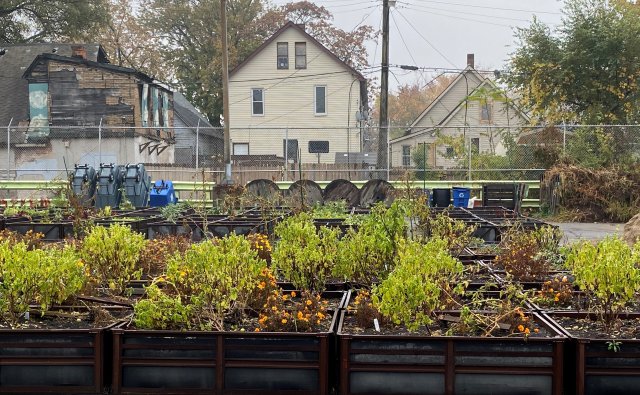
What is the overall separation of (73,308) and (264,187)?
539 inches

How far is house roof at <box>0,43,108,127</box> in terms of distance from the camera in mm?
35688

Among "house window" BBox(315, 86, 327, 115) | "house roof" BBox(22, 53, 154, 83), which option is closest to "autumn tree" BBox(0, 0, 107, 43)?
"house roof" BBox(22, 53, 154, 83)

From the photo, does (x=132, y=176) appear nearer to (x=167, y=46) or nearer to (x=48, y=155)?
(x=48, y=155)

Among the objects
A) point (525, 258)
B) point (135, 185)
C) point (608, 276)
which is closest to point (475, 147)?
point (135, 185)

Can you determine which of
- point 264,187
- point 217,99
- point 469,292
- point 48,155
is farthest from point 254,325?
point 217,99

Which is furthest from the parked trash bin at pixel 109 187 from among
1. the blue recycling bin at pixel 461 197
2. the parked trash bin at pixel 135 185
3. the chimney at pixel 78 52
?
the chimney at pixel 78 52

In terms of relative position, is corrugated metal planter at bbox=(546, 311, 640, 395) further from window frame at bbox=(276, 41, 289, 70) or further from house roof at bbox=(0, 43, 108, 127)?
window frame at bbox=(276, 41, 289, 70)

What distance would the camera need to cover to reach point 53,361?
5.22 metres

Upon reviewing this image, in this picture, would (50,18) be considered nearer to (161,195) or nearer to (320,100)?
(320,100)

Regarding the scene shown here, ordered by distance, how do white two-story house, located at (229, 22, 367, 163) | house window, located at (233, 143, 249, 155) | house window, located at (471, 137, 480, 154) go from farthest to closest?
1. white two-story house, located at (229, 22, 367, 163)
2. house window, located at (233, 143, 249, 155)
3. house window, located at (471, 137, 480, 154)

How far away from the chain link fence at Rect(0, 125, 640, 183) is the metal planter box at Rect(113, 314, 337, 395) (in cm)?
1138

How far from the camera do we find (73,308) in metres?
6.00

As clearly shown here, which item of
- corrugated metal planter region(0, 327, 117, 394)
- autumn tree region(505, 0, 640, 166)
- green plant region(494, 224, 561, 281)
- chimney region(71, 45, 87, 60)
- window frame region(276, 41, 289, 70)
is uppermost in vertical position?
window frame region(276, 41, 289, 70)

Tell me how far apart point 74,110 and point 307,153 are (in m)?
12.0
